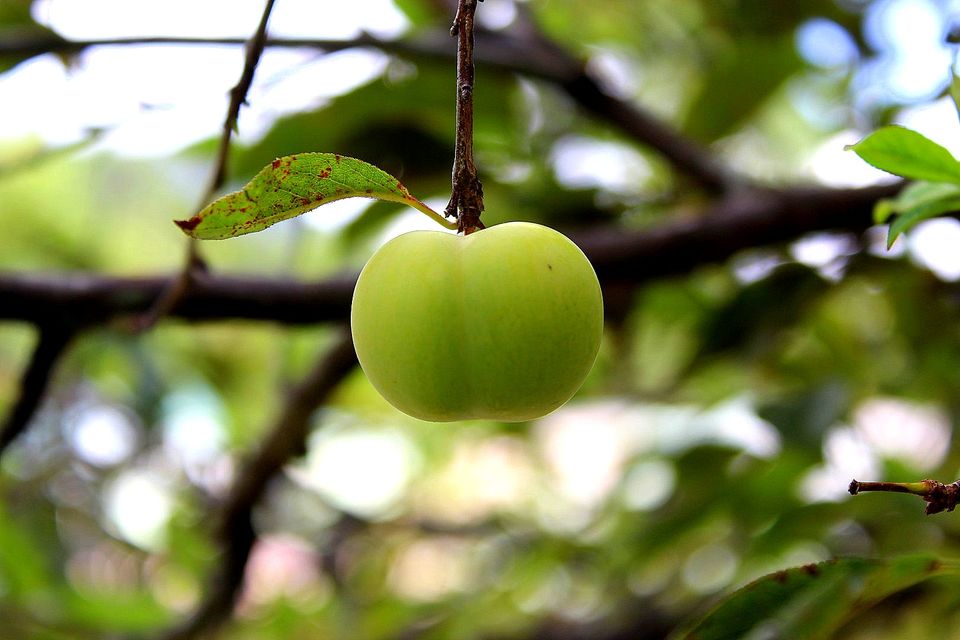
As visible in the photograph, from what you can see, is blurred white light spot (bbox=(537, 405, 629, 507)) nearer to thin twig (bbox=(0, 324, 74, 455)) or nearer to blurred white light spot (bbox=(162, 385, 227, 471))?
blurred white light spot (bbox=(162, 385, 227, 471))

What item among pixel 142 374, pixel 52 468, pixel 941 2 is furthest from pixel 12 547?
pixel 941 2

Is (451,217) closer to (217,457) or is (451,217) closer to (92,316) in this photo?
(92,316)

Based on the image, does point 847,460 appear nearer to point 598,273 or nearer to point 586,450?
point 598,273

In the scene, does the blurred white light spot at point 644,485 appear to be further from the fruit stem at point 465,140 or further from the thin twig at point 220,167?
the fruit stem at point 465,140

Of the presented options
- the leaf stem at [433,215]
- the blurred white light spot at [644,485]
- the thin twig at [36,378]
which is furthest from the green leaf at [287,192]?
the blurred white light spot at [644,485]

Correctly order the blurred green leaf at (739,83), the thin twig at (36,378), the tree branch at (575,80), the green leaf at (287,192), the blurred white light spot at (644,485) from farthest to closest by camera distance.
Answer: the blurred white light spot at (644,485) < the blurred green leaf at (739,83) < the tree branch at (575,80) < the thin twig at (36,378) < the green leaf at (287,192)

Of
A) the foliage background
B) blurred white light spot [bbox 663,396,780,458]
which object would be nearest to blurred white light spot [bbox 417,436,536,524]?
the foliage background
